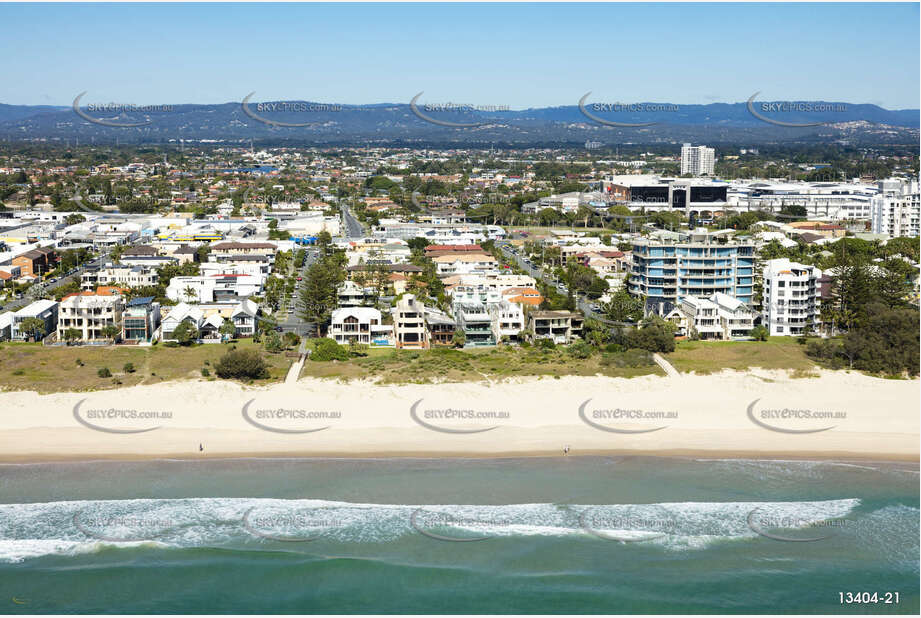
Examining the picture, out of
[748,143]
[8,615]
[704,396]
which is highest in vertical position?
[748,143]

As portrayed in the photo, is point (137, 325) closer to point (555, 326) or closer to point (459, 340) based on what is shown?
point (459, 340)

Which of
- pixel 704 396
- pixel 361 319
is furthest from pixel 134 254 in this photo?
pixel 704 396

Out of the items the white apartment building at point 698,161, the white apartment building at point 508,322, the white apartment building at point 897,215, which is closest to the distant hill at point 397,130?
the white apartment building at point 698,161

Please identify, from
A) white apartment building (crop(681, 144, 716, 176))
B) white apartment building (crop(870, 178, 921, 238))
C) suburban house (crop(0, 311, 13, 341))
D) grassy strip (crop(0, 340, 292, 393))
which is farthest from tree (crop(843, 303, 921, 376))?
white apartment building (crop(681, 144, 716, 176))

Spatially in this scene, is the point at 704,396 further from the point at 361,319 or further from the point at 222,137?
the point at 222,137

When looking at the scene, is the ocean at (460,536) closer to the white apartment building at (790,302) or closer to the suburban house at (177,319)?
the suburban house at (177,319)

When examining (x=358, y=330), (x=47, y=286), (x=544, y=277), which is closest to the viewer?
(x=358, y=330)

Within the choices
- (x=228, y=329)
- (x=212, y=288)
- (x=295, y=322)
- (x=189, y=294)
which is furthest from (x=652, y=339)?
(x=189, y=294)
